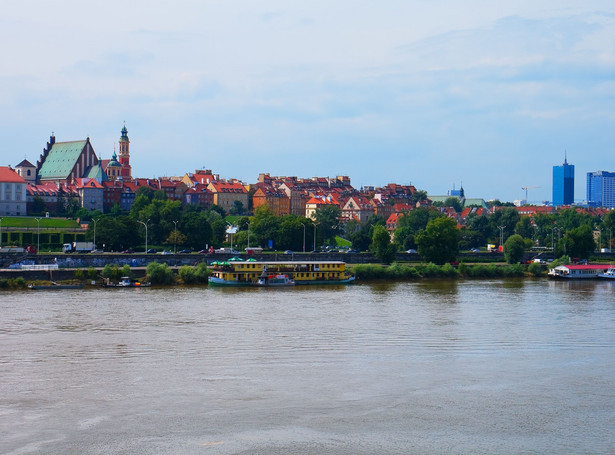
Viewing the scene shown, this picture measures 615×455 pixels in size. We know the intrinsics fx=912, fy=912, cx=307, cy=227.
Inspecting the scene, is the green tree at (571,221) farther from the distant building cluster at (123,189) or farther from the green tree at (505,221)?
the distant building cluster at (123,189)

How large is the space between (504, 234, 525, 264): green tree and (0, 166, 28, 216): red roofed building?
44564 mm

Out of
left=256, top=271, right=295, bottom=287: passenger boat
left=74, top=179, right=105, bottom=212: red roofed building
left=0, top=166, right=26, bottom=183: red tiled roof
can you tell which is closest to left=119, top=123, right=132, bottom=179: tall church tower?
left=74, top=179, right=105, bottom=212: red roofed building

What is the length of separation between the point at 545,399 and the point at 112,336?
12.9 meters

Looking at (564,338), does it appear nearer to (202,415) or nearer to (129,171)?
(202,415)

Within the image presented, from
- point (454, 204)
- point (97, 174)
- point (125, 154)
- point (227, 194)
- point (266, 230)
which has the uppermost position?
point (125, 154)

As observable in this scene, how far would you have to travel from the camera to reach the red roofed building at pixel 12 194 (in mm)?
80938

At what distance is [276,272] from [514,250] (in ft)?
67.8

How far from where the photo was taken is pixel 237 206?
103062 mm

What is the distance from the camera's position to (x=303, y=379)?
68.7 ft

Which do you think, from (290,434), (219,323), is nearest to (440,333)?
(219,323)

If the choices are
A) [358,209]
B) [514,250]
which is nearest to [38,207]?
[358,209]

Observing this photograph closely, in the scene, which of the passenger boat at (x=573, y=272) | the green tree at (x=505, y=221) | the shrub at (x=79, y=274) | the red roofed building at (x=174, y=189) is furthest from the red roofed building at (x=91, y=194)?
the passenger boat at (x=573, y=272)

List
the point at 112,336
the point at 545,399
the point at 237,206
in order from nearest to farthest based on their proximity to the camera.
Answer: the point at 545,399
the point at 112,336
the point at 237,206

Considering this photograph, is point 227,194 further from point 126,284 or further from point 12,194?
point 126,284
